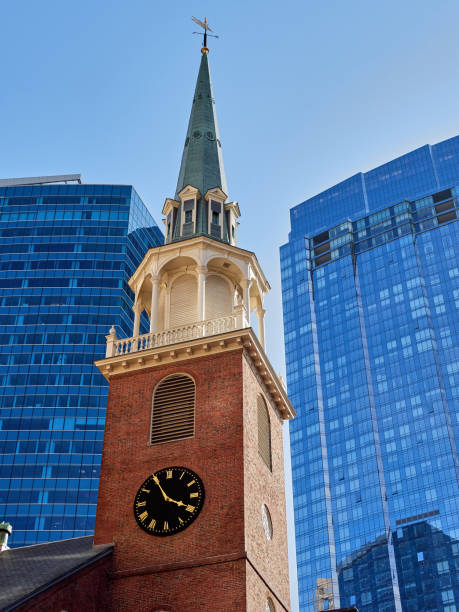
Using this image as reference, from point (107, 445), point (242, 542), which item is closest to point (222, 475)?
point (242, 542)

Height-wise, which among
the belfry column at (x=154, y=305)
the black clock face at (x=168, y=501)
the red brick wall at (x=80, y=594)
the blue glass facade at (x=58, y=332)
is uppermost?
the blue glass facade at (x=58, y=332)

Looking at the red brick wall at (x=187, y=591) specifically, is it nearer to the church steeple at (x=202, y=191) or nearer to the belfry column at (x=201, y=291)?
the belfry column at (x=201, y=291)

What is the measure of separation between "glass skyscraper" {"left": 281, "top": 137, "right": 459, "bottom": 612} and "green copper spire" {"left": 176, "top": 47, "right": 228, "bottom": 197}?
3589 inches

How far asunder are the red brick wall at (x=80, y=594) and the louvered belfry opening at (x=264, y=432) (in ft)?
20.5

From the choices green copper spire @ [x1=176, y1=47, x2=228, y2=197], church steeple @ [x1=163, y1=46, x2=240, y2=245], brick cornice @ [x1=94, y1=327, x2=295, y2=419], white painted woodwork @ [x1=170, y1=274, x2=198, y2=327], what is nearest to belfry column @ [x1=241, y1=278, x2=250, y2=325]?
white painted woodwork @ [x1=170, y1=274, x2=198, y2=327]

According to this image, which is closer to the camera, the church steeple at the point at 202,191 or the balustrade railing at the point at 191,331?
the balustrade railing at the point at 191,331

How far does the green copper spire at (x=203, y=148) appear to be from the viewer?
1417 inches

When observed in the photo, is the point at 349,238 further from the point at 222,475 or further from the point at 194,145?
the point at 222,475

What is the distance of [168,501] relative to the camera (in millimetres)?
25500

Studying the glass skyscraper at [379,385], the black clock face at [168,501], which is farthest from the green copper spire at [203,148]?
the glass skyscraper at [379,385]

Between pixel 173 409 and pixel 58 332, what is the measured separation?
3154 inches

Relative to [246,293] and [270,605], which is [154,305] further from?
[270,605]

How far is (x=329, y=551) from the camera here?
124m

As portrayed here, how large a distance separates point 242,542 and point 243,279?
38.0 feet
